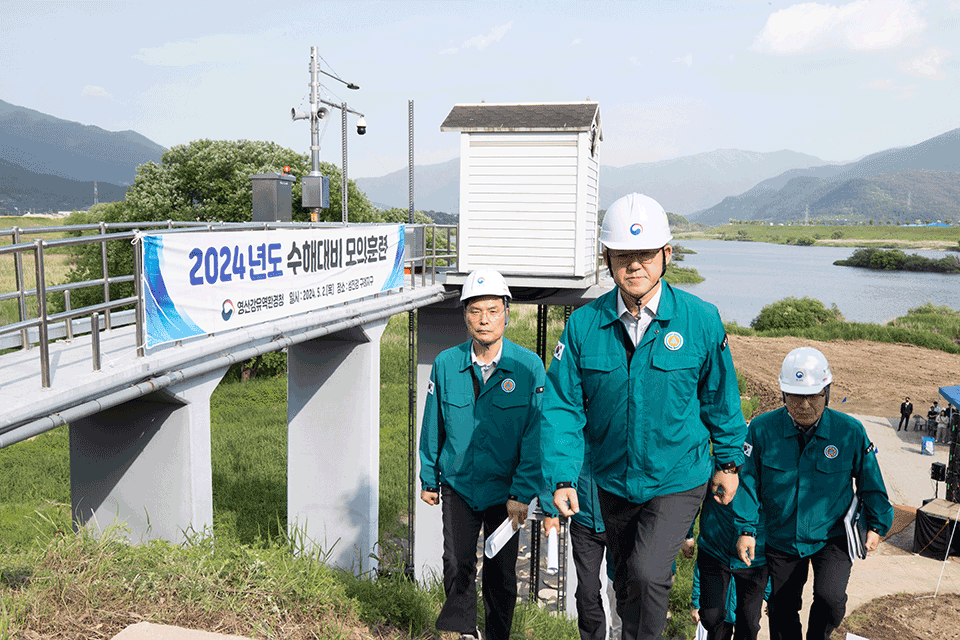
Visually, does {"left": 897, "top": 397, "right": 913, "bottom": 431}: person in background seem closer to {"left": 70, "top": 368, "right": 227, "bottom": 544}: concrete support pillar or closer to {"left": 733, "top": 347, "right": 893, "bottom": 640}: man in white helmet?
{"left": 733, "top": 347, "right": 893, "bottom": 640}: man in white helmet

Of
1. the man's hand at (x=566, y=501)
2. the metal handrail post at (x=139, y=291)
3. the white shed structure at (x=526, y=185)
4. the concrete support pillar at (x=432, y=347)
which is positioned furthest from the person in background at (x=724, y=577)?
the concrete support pillar at (x=432, y=347)

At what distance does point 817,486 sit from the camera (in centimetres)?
493

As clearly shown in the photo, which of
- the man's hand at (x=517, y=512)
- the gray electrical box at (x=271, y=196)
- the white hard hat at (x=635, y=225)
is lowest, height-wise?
the man's hand at (x=517, y=512)

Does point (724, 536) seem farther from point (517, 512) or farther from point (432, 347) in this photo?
point (432, 347)

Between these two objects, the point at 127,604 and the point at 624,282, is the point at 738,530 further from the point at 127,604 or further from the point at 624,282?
the point at 127,604

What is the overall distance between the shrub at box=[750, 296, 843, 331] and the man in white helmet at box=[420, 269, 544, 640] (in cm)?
6196

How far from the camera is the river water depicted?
8050cm

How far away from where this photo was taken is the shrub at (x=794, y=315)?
202 feet

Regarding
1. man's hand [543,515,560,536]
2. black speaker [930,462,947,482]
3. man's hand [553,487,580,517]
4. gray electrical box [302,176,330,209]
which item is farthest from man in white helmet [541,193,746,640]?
black speaker [930,462,947,482]

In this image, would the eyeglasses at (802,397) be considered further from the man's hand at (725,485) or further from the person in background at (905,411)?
the person in background at (905,411)

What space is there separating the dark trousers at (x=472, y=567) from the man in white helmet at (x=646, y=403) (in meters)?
1.33

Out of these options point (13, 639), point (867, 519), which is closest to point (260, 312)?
point (13, 639)

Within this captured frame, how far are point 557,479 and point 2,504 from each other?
72.0 feet

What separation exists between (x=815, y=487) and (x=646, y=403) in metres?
2.11
